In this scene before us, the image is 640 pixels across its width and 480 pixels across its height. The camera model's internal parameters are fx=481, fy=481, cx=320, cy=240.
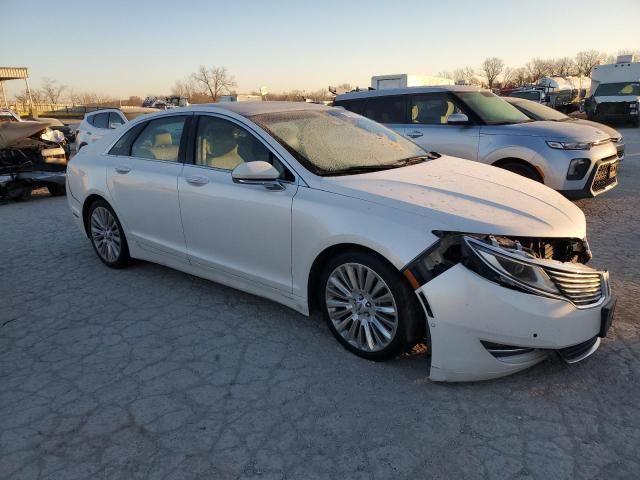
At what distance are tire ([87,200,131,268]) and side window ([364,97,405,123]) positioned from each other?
14.3 ft

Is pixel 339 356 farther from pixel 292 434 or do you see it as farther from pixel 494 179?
pixel 494 179

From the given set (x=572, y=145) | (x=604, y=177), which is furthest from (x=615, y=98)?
(x=572, y=145)

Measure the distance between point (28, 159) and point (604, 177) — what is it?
973 centimetres

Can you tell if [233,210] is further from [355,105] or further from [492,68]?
[492,68]

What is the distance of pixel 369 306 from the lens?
299cm

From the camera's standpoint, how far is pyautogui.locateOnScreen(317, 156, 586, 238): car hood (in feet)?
8.82

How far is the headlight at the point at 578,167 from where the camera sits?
612 centimetres

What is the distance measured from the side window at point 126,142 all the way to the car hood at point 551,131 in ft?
14.8

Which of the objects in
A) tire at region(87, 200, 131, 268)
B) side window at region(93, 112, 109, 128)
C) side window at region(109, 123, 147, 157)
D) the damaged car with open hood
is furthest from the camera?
side window at region(93, 112, 109, 128)

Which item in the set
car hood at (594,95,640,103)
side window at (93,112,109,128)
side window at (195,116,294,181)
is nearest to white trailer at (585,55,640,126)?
car hood at (594,95,640,103)

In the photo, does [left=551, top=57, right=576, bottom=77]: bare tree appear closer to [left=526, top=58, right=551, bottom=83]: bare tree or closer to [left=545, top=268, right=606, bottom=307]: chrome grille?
[left=526, top=58, right=551, bottom=83]: bare tree

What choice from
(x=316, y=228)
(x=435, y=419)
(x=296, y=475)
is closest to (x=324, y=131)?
(x=316, y=228)

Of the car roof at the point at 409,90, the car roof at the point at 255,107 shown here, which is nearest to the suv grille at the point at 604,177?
the car roof at the point at 409,90

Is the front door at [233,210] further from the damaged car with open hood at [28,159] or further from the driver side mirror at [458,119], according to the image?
the damaged car with open hood at [28,159]
